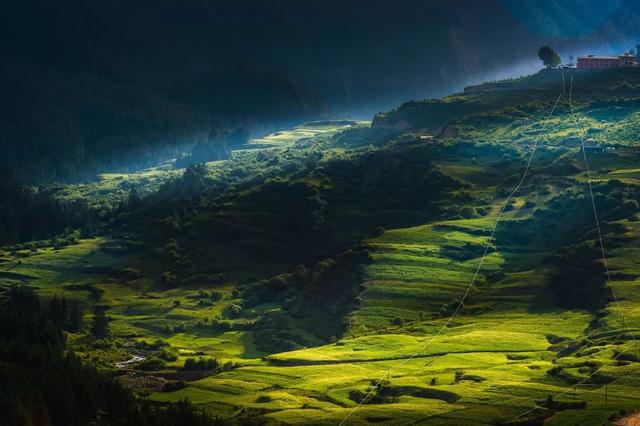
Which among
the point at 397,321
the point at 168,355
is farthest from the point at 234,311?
the point at 397,321

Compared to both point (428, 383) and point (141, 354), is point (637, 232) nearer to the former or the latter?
point (428, 383)

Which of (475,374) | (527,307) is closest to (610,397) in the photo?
(475,374)

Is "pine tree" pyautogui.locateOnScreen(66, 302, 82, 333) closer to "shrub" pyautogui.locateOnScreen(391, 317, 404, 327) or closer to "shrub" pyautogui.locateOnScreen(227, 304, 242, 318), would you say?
"shrub" pyautogui.locateOnScreen(227, 304, 242, 318)

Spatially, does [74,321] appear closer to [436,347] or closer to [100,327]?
[100,327]

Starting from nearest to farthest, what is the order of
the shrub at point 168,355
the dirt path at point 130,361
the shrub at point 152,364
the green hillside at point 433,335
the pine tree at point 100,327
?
1. the green hillside at point 433,335
2. the shrub at point 152,364
3. the dirt path at point 130,361
4. the shrub at point 168,355
5. the pine tree at point 100,327

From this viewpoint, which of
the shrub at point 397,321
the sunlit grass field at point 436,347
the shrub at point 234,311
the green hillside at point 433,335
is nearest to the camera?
the sunlit grass field at point 436,347

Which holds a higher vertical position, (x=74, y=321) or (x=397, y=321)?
(x=74, y=321)

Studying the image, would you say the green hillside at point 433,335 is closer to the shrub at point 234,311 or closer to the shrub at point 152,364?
the shrub at point 152,364

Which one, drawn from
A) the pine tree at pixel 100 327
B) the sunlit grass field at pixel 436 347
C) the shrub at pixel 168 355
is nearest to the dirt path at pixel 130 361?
the sunlit grass field at pixel 436 347

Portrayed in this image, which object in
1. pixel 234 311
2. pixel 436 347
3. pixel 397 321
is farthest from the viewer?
pixel 234 311

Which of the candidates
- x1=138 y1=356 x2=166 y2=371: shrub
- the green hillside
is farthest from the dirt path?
x1=138 y1=356 x2=166 y2=371: shrub

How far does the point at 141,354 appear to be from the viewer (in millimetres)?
174000

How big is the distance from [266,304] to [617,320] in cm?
6659

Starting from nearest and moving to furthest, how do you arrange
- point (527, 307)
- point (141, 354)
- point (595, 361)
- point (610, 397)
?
1. point (610, 397)
2. point (595, 361)
3. point (527, 307)
4. point (141, 354)
